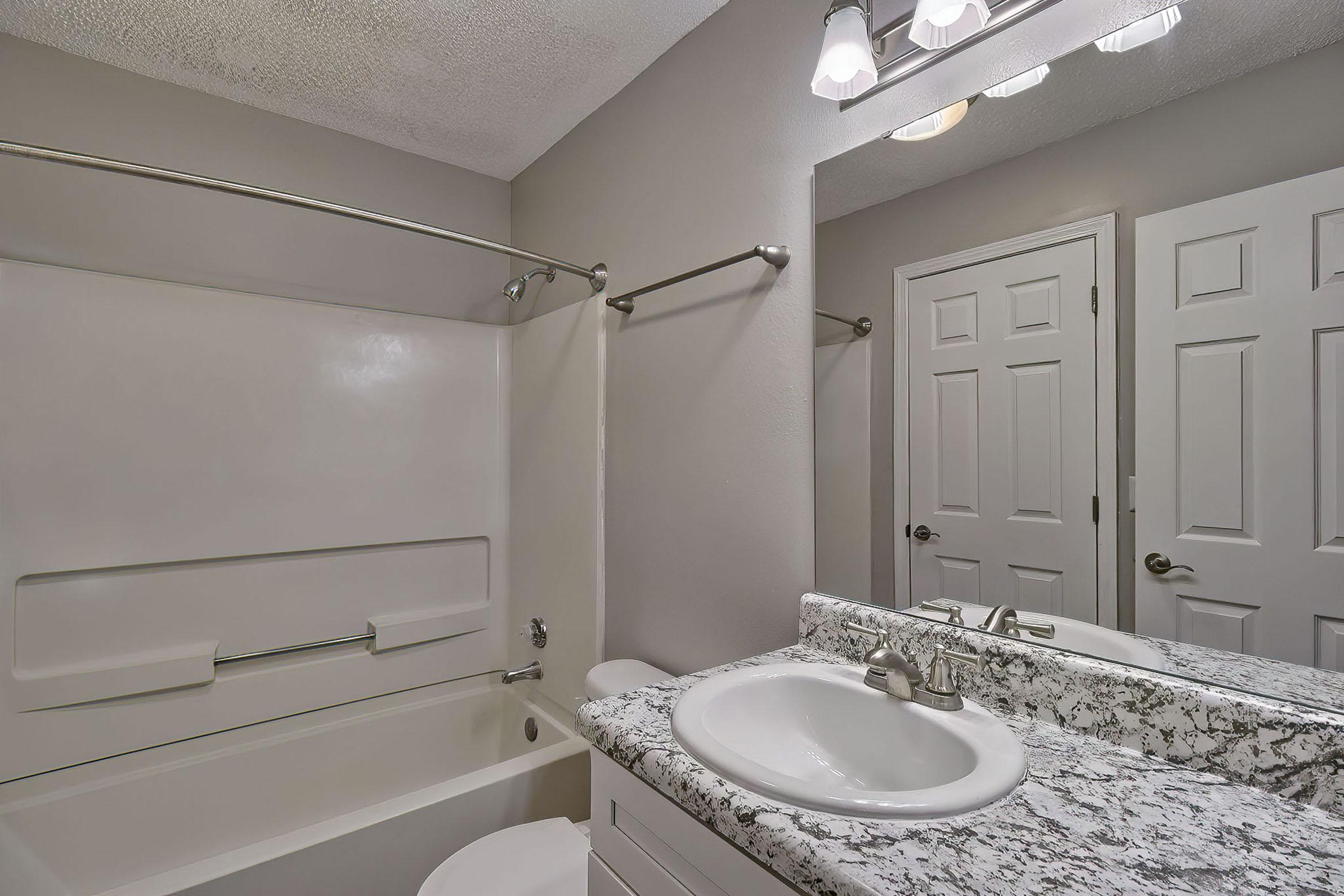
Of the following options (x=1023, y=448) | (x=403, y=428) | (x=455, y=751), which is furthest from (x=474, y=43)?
(x=455, y=751)

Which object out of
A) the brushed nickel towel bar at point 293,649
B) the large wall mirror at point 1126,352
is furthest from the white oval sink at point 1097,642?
the brushed nickel towel bar at point 293,649

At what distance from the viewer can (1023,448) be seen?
3.14ft

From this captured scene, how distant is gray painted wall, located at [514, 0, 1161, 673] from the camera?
1.28m

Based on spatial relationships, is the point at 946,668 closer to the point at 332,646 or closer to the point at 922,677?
the point at 922,677

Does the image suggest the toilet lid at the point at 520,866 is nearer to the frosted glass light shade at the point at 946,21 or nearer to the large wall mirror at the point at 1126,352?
the large wall mirror at the point at 1126,352

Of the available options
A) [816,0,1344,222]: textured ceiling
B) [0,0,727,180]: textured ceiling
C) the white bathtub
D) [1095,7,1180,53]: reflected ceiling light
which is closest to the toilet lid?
the white bathtub

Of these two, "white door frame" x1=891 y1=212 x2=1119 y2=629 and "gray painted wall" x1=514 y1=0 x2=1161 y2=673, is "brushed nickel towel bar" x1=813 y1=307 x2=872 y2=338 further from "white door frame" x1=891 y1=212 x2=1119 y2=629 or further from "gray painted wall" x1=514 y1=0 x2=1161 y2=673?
"white door frame" x1=891 y1=212 x2=1119 y2=629

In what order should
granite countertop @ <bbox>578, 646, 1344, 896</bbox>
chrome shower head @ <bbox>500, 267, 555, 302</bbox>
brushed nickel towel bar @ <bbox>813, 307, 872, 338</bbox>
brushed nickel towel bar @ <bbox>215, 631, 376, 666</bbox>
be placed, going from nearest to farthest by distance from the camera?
granite countertop @ <bbox>578, 646, 1344, 896</bbox> < brushed nickel towel bar @ <bbox>813, 307, 872, 338</bbox> < brushed nickel towel bar @ <bbox>215, 631, 376, 666</bbox> < chrome shower head @ <bbox>500, 267, 555, 302</bbox>

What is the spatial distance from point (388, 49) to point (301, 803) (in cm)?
229

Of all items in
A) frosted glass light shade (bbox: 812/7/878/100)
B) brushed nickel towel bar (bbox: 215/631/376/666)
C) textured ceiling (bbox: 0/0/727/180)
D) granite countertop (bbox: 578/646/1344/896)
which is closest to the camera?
granite countertop (bbox: 578/646/1344/896)

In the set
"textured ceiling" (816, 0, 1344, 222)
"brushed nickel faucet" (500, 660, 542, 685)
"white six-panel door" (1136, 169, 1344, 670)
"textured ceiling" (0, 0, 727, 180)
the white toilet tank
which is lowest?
"brushed nickel faucet" (500, 660, 542, 685)

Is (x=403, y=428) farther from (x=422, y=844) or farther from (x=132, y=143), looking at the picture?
(x=422, y=844)

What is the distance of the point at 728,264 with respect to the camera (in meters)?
1.37

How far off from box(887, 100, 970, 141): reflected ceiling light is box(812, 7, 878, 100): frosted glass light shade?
0.11 metres
